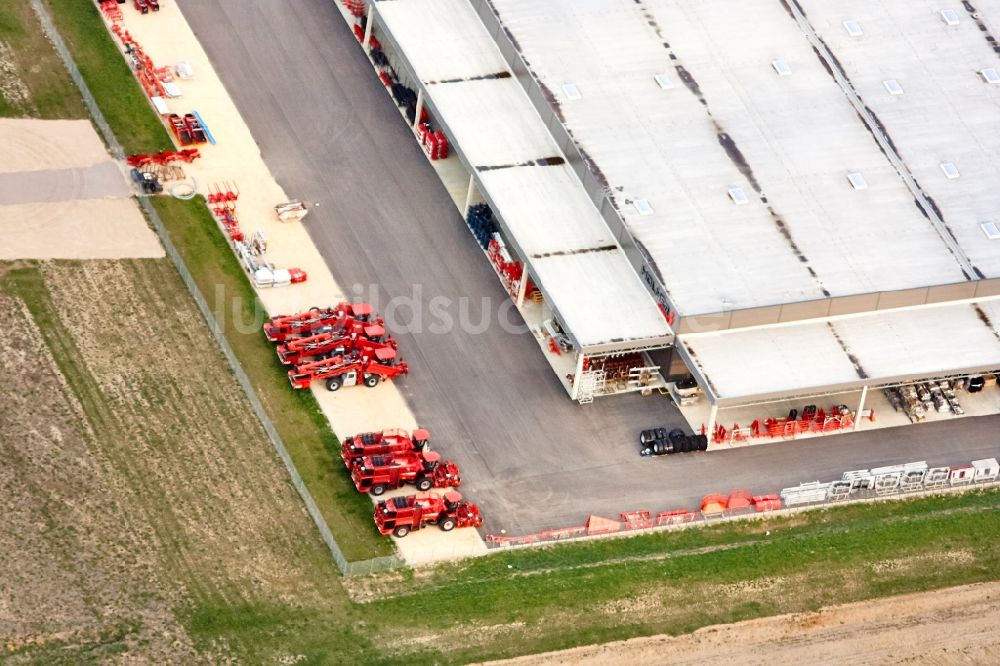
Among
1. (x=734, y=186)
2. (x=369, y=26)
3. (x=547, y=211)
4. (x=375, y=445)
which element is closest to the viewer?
(x=375, y=445)

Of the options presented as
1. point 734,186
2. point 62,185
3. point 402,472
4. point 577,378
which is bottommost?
point 402,472

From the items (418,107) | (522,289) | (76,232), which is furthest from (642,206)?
(76,232)

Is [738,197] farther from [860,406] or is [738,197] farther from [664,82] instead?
[860,406]

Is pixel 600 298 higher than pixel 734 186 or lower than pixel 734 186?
lower

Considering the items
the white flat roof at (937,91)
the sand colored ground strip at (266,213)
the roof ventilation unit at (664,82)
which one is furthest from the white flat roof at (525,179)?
the white flat roof at (937,91)

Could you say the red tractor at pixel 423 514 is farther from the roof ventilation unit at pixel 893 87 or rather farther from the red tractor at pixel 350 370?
the roof ventilation unit at pixel 893 87

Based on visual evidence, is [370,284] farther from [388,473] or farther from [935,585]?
[935,585]

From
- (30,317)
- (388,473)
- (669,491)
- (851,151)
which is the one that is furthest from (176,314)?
(851,151)
